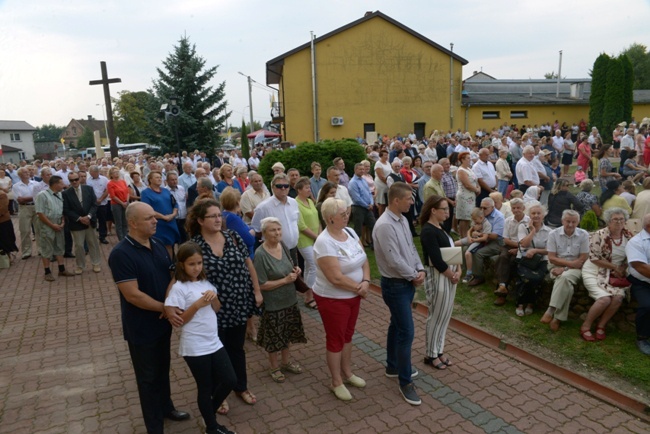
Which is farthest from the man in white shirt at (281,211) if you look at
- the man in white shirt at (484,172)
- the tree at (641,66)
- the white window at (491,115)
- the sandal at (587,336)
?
the tree at (641,66)

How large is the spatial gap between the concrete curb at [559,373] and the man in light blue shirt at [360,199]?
3330 millimetres

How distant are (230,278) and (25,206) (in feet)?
29.7

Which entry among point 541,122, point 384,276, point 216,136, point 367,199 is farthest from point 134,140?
point 384,276

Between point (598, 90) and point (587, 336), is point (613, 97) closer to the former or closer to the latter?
point (598, 90)

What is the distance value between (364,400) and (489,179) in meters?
6.63

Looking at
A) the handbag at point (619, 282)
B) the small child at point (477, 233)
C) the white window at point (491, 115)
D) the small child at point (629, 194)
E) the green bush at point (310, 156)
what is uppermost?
the white window at point (491, 115)

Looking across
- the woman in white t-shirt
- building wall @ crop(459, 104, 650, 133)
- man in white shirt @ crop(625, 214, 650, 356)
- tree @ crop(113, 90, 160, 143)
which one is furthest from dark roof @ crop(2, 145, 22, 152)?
man in white shirt @ crop(625, 214, 650, 356)

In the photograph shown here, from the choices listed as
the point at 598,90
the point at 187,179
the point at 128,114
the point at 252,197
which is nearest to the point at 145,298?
the point at 252,197

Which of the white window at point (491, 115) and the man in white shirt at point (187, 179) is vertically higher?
the white window at point (491, 115)

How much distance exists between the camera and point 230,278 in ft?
12.6

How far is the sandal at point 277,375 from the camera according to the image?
4637mm

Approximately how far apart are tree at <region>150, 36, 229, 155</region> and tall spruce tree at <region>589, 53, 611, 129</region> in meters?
23.7

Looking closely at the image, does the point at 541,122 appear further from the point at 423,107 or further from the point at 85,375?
the point at 85,375

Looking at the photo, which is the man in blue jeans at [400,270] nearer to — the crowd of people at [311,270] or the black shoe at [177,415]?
the crowd of people at [311,270]
